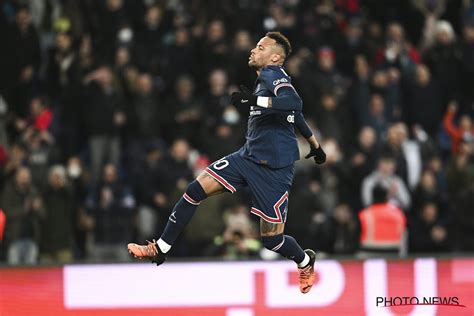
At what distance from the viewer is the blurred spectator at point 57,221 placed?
1424 cm

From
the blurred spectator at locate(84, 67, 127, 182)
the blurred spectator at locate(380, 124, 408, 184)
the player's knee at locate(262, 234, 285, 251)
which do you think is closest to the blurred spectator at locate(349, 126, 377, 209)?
the blurred spectator at locate(380, 124, 408, 184)

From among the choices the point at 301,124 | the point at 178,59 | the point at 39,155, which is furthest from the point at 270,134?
the point at 178,59

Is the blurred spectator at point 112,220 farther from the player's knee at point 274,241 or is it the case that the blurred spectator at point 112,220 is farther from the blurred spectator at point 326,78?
the player's knee at point 274,241

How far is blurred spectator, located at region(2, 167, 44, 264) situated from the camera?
14180mm

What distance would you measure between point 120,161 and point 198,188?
18.1 ft

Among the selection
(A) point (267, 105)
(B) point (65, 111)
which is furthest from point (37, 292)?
(B) point (65, 111)

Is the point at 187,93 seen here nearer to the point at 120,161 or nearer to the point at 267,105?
the point at 120,161

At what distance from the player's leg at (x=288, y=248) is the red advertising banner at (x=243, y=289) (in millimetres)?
1180

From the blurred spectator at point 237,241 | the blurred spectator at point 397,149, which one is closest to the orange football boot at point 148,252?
the blurred spectator at point 237,241

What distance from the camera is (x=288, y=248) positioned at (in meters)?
9.93

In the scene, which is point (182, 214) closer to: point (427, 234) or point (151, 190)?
point (151, 190)

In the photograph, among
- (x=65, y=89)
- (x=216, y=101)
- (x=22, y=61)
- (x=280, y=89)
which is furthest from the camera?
(x=22, y=61)

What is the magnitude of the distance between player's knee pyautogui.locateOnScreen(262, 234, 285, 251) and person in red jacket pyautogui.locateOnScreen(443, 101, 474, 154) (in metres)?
6.61

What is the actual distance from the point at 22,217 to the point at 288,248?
520cm
